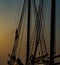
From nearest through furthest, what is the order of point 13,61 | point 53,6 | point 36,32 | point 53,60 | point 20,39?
point 53,60 → point 53,6 → point 36,32 → point 13,61 → point 20,39

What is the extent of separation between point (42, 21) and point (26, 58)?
6.57 ft

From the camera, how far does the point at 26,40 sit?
11531mm

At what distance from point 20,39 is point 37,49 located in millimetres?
2248

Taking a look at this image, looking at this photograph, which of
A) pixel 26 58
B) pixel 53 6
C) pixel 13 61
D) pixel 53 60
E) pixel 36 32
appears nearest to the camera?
pixel 53 60

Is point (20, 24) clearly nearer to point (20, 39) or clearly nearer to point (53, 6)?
point (20, 39)

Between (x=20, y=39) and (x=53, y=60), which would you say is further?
(x=20, y=39)

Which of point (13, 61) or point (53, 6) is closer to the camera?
point (53, 6)

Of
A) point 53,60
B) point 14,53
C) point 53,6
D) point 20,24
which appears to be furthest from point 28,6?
point 53,60

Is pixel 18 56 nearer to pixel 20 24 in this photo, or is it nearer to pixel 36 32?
pixel 20 24

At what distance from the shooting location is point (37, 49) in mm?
9672

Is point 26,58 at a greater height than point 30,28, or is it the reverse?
point 30,28

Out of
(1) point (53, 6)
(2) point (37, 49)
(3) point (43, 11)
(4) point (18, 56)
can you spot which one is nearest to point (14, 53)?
(4) point (18, 56)

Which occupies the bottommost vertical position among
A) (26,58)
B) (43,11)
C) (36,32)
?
(26,58)

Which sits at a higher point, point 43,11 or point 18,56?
point 43,11
